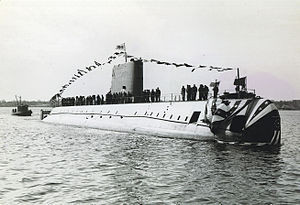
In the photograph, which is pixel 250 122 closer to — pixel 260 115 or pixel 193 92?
pixel 260 115

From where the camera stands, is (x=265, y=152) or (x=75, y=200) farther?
(x=265, y=152)

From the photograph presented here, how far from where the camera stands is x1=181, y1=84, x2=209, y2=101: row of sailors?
2295 cm

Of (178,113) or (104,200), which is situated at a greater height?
(178,113)

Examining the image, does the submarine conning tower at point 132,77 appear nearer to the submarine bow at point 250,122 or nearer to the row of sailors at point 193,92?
the row of sailors at point 193,92

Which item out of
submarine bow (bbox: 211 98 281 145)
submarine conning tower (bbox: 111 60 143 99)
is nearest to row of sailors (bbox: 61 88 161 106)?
submarine conning tower (bbox: 111 60 143 99)

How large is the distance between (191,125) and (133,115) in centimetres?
753

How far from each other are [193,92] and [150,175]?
13590 mm

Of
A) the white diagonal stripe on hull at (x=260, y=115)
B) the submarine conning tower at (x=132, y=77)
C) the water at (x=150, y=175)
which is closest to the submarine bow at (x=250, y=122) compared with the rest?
the white diagonal stripe on hull at (x=260, y=115)

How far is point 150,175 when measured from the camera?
1133cm

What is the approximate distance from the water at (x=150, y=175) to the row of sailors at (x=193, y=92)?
6.08m

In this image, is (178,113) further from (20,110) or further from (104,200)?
(20,110)

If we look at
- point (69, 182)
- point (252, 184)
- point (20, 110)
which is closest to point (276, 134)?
point (252, 184)

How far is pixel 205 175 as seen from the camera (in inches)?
448

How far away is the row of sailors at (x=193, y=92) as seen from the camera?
22953mm
